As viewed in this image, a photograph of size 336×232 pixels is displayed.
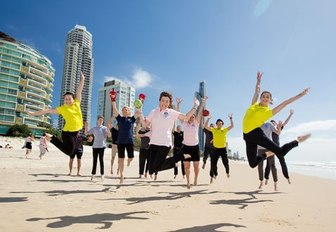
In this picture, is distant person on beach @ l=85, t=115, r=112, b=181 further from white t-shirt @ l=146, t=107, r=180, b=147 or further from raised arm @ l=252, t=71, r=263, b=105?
raised arm @ l=252, t=71, r=263, b=105

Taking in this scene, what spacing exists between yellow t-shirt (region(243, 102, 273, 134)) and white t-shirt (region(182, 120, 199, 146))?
10.6ft

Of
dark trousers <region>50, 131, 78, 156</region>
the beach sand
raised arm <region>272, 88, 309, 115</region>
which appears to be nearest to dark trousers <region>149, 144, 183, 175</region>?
the beach sand

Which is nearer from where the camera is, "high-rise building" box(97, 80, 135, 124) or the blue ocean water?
the blue ocean water

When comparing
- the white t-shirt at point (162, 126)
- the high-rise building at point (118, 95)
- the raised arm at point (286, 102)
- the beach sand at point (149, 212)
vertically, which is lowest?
the beach sand at point (149, 212)

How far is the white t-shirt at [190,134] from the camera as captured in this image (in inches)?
381

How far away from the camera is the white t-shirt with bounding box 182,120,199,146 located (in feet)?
31.7

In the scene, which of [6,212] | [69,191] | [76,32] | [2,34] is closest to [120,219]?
[6,212]

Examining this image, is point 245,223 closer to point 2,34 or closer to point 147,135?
point 147,135

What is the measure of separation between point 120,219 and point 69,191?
3.33 meters

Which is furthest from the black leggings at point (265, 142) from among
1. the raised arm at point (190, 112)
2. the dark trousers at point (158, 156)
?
the dark trousers at point (158, 156)

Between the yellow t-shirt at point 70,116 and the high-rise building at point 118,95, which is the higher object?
the high-rise building at point 118,95

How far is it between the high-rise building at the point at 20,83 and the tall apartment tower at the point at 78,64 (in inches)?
2379

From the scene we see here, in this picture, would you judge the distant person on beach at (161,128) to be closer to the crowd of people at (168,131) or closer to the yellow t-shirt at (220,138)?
the crowd of people at (168,131)

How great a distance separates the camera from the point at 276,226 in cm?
491
